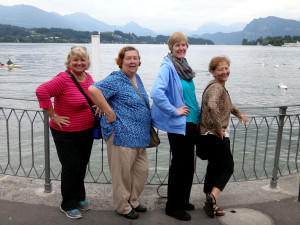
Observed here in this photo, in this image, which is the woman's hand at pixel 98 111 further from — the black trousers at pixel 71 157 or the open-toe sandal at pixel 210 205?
the open-toe sandal at pixel 210 205

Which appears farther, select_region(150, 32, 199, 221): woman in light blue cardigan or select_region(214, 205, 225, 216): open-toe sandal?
select_region(214, 205, 225, 216): open-toe sandal

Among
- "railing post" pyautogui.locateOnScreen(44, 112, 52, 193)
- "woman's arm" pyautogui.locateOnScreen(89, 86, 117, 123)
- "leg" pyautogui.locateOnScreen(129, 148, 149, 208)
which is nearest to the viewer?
"woman's arm" pyautogui.locateOnScreen(89, 86, 117, 123)

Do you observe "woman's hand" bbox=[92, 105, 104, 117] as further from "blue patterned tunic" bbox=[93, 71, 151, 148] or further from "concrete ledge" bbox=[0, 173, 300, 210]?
"concrete ledge" bbox=[0, 173, 300, 210]

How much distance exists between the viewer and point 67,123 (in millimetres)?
3408

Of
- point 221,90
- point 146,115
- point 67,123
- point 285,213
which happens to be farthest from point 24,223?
point 285,213

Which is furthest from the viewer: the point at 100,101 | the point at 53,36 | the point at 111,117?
the point at 53,36

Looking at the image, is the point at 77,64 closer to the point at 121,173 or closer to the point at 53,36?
the point at 121,173

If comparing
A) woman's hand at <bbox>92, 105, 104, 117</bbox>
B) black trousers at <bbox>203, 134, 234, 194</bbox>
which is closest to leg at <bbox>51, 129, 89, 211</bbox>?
woman's hand at <bbox>92, 105, 104, 117</bbox>

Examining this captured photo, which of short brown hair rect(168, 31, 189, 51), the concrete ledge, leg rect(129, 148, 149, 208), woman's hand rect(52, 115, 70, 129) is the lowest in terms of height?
the concrete ledge

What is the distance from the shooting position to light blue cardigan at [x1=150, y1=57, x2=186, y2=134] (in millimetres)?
3246

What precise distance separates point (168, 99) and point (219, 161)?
1.05m

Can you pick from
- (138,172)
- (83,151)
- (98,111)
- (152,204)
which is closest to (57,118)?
(98,111)

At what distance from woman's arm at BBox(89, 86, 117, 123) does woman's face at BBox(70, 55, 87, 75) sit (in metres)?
0.36

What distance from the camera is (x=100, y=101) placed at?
126 inches
